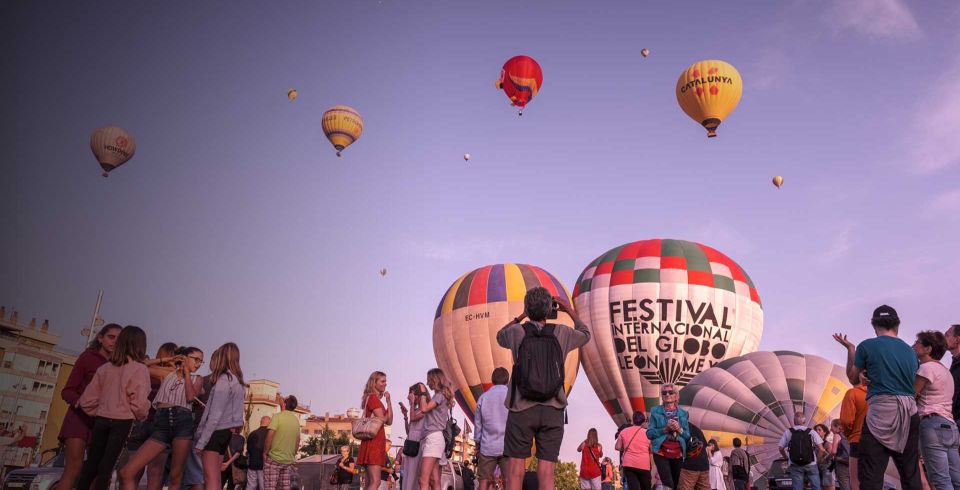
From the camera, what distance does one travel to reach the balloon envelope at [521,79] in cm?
2947

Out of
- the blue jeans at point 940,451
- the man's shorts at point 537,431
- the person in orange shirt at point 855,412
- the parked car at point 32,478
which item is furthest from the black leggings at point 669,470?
the parked car at point 32,478

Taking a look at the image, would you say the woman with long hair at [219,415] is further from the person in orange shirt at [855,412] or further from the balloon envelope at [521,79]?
the balloon envelope at [521,79]

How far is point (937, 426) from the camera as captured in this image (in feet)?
20.9

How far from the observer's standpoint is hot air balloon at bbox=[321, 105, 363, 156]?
32.4 m

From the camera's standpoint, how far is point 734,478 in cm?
1504

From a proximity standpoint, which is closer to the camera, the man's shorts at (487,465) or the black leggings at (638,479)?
the man's shorts at (487,465)

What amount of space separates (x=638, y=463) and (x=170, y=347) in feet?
19.9

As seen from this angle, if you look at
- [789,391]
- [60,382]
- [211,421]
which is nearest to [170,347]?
[211,421]

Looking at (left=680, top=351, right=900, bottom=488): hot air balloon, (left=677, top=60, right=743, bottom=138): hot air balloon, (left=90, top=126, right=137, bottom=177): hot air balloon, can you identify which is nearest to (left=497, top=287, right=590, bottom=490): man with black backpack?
(left=680, top=351, right=900, bottom=488): hot air balloon

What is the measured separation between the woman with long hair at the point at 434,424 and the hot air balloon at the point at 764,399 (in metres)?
12.3

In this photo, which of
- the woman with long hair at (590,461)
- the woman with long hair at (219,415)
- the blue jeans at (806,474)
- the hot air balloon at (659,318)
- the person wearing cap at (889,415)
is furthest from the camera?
the hot air balloon at (659,318)

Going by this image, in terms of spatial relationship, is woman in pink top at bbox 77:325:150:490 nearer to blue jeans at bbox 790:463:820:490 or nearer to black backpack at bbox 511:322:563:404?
black backpack at bbox 511:322:563:404

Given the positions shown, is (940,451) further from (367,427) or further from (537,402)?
(367,427)

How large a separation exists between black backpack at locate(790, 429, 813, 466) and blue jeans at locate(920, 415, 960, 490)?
4804 millimetres
